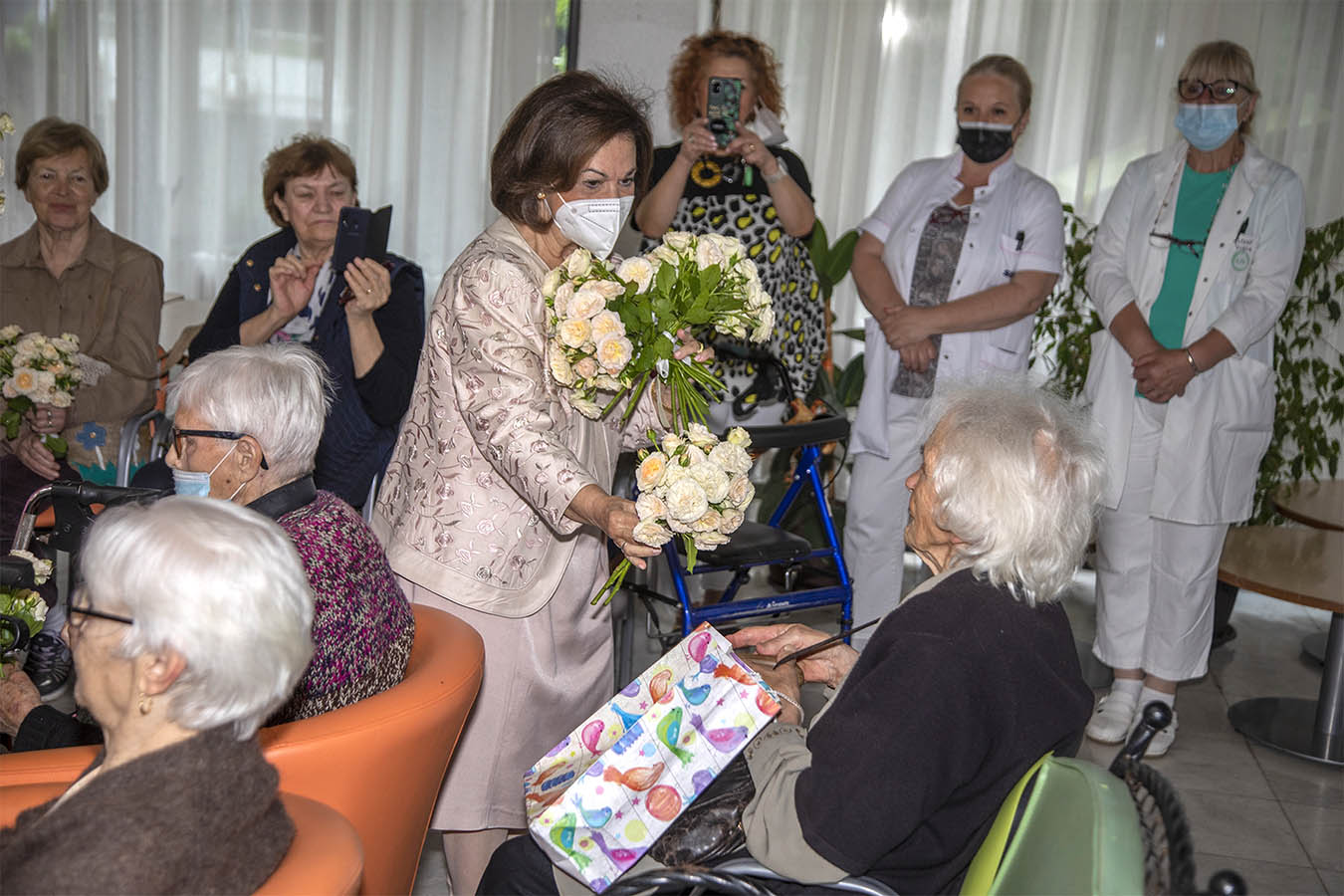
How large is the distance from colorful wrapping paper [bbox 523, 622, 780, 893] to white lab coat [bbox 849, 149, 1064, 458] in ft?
7.29

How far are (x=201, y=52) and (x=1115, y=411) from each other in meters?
4.16

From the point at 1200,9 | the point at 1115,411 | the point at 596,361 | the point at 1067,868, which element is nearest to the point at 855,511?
the point at 1115,411

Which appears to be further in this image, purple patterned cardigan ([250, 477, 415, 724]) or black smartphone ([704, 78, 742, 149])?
black smartphone ([704, 78, 742, 149])

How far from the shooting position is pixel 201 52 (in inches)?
216

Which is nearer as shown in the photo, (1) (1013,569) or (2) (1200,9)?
(1) (1013,569)

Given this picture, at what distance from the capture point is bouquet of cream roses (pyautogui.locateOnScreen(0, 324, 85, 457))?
3398 millimetres

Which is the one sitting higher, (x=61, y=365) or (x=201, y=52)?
(x=201, y=52)

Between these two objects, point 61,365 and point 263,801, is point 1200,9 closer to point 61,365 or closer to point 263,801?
point 61,365

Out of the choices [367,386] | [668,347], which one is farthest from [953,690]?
[367,386]

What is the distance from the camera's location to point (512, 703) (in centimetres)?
229

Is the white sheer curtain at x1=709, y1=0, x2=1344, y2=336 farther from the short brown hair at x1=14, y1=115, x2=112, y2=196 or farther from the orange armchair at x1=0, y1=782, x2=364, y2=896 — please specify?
the orange armchair at x1=0, y1=782, x2=364, y2=896

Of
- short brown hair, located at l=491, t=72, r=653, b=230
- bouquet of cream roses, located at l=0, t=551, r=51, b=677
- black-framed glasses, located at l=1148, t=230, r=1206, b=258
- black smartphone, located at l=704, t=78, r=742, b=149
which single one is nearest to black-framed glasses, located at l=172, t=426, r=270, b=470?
bouquet of cream roses, located at l=0, t=551, r=51, b=677

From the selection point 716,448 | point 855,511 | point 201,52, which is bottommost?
point 855,511

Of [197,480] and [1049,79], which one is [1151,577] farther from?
[1049,79]
